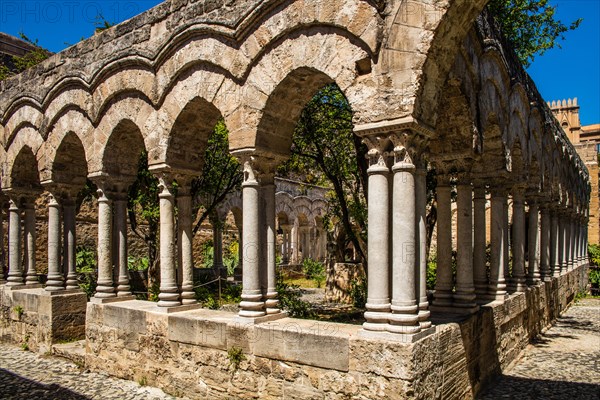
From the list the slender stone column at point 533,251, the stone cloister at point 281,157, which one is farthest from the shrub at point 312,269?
the stone cloister at point 281,157

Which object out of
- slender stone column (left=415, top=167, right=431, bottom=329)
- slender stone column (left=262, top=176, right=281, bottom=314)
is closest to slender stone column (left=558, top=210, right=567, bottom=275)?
slender stone column (left=415, top=167, right=431, bottom=329)

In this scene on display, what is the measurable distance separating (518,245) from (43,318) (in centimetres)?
797

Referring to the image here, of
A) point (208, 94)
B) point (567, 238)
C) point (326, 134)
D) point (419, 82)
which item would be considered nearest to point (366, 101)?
point (419, 82)

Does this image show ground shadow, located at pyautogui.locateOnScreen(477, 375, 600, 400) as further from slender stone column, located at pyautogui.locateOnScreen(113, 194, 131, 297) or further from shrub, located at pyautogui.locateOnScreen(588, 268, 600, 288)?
shrub, located at pyautogui.locateOnScreen(588, 268, 600, 288)

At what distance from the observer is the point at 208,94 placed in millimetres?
6340

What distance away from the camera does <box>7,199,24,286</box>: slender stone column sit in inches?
376

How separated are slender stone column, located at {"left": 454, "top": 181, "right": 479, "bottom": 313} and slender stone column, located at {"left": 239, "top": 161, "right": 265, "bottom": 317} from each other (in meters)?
2.46

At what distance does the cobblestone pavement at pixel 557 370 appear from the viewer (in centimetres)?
622

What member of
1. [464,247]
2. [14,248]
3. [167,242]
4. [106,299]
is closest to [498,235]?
[464,247]

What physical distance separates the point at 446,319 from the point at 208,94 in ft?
12.2

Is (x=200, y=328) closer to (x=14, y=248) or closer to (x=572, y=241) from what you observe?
(x=14, y=248)

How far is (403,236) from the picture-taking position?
469cm

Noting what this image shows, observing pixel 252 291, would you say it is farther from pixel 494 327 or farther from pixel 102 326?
pixel 494 327

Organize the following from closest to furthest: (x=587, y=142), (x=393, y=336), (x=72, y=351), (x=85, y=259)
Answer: (x=393, y=336)
(x=72, y=351)
(x=85, y=259)
(x=587, y=142)
